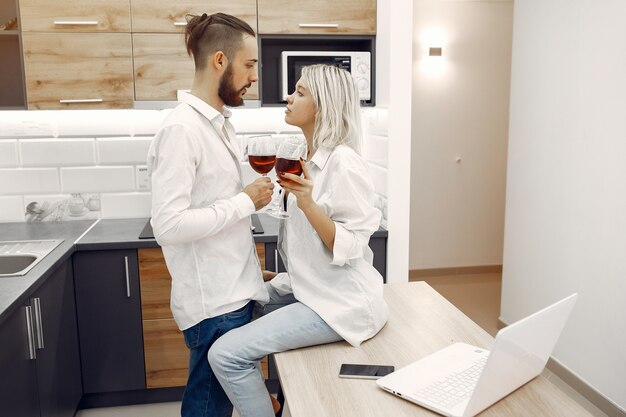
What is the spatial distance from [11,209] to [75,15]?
1.19 metres

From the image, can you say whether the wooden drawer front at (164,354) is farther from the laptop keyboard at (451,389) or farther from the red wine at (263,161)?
the laptop keyboard at (451,389)

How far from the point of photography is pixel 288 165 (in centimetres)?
167

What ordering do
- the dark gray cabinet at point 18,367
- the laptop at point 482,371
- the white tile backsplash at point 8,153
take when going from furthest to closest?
the white tile backsplash at point 8,153, the dark gray cabinet at point 18,367, the laptop at point 482,371

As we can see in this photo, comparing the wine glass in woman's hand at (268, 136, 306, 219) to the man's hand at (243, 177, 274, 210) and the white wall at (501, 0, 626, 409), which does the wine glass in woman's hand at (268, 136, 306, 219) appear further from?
the white wall at (501, 0, 626, 409)

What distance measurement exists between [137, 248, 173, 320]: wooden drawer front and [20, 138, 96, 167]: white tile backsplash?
0.85 metres

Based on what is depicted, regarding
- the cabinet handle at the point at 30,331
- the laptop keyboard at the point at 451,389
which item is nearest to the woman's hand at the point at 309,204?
the laptop keyboard at the point at 451,389

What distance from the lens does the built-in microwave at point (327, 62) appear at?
10.5ft

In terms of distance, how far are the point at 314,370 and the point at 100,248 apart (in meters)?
1.71

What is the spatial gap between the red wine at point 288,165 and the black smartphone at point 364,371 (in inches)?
21.5

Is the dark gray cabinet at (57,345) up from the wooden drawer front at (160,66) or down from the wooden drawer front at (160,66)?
down

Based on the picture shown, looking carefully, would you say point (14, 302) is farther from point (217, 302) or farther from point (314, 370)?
point (314, 370)

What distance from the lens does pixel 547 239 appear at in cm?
361

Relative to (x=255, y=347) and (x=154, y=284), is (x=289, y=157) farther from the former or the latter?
(x=154, y=284)

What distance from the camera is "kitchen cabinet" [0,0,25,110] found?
311 centimetres
